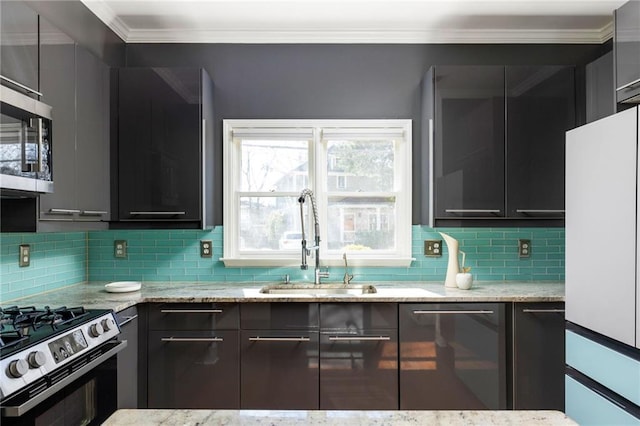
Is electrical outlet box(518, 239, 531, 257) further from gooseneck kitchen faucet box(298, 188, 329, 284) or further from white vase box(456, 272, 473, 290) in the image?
gooseneck kitchen faucet box(298, 188, 329, 284)

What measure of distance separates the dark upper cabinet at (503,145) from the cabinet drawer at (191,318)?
1483 millimetres

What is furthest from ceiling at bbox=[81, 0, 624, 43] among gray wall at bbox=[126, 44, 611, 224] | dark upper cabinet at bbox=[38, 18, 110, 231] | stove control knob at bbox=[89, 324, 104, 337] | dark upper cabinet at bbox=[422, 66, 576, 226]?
stove control knob at bbox=[89, 324, 104, 337]

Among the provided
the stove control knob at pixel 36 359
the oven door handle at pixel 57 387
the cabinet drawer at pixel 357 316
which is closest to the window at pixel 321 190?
the cabinet drawer at pixel 357 316

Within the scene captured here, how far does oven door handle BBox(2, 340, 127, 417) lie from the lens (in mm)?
1426

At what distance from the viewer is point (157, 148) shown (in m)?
2.85

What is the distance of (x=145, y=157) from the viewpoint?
285cm

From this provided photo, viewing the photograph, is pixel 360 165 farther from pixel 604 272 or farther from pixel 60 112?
pixel 60 112

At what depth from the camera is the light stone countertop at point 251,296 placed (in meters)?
2.46

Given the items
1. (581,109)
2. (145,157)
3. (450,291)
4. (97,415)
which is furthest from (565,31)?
(97,415)

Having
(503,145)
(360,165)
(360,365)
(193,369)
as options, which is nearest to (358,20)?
(360,165)

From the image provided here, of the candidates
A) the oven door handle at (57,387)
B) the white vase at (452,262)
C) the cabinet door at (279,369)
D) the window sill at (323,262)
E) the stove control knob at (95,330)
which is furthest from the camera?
the window sill at (323,262)

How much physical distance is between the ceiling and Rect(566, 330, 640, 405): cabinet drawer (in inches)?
84.1

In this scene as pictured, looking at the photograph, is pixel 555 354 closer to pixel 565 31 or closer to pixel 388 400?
pixel 388 400

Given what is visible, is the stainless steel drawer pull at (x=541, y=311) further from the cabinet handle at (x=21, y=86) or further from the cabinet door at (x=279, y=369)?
the cabinet handle at (x=21, y=86)
